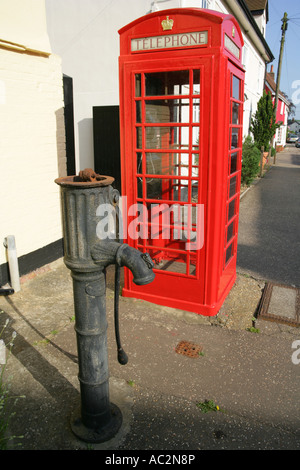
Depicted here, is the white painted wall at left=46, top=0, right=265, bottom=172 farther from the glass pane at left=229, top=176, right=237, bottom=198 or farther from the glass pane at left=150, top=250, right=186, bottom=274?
the glass pane at left=229, top=176, right=237, bottom=198

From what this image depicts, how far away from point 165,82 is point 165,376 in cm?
333

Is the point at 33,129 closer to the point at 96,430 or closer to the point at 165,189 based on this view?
the point at 165,189

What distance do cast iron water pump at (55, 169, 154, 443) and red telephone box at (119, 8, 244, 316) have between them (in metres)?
1.78

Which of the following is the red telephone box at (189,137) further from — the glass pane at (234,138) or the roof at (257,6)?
the roof at (257,6)

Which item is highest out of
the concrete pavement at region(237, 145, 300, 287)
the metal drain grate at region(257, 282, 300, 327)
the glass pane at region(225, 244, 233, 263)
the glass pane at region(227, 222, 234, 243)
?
the glass pane at region(227, 222, 234, 243)

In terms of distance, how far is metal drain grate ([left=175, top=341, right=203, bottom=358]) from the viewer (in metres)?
3.57

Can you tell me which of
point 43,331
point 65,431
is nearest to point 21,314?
point 43,331

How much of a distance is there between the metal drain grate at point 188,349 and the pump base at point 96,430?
1038mm

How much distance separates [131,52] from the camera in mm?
3963

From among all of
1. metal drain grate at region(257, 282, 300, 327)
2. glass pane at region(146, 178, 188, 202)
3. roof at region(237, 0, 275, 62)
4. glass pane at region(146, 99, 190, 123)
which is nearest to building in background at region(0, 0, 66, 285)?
glass pane at region(146, 178, 188, 202)

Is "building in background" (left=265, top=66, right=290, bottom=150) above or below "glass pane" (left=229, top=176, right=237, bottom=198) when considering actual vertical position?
above

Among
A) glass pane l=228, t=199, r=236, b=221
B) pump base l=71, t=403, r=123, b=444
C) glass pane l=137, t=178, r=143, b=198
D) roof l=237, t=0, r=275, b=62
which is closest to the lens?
pump base l=71, t=403, r=123, b=444

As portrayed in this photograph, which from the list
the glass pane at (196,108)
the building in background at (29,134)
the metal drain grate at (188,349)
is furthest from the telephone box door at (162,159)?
the building in background at (29,134)

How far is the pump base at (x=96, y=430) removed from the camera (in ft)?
8.24
